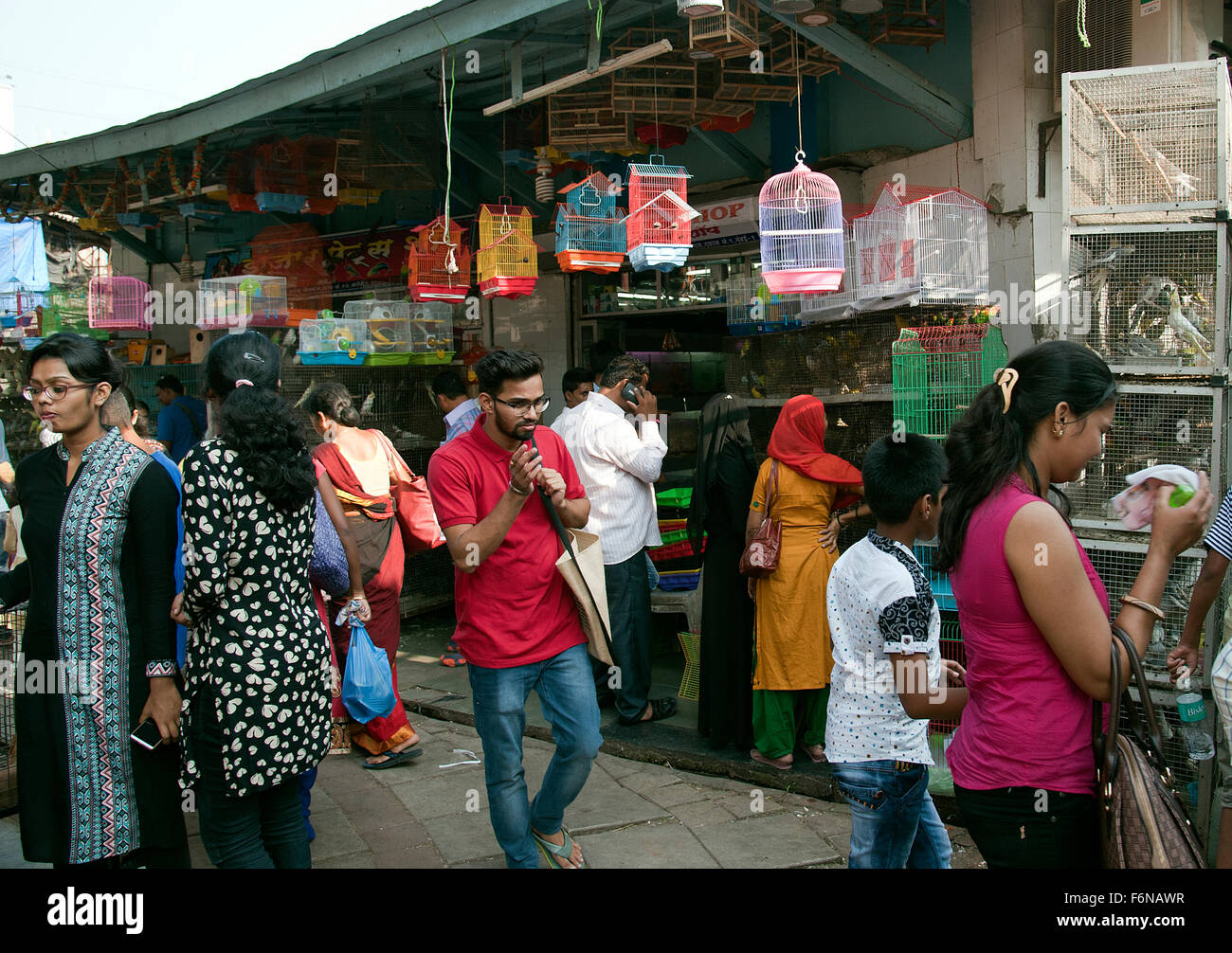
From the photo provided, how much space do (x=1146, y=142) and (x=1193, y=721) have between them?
2.36m

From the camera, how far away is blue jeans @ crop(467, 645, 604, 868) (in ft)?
11.3

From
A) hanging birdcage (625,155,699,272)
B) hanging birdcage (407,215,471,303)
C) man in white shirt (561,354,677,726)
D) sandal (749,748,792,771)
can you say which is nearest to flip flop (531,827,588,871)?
sandal (749,748,792,771)

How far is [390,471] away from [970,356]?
329 cm

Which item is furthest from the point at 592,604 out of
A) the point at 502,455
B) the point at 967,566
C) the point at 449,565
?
the point at 449,565

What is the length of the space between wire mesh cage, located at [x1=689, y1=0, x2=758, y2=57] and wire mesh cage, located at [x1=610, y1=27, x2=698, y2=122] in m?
1.05

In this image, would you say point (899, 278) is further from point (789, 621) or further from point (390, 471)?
point (390, 471)

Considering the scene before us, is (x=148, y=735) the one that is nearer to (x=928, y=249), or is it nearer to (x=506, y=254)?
(x=928, y=249)

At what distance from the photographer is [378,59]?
6.14m

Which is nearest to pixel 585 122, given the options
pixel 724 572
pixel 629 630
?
pixel 724 572

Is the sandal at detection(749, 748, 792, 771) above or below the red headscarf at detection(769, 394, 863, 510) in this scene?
below

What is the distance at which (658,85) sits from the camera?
601 centimetres

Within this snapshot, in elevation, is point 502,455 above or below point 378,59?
below

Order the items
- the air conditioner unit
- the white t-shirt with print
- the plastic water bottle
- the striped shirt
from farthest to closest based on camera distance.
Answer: the striped shirt → the air conditioner unit → the plastic water bottle → the white t-shirt with print

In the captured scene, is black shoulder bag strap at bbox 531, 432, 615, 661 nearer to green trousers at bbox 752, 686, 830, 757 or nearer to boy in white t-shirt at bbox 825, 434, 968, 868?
boy in white t-shirt at bbox 825, 434, 968, 868
